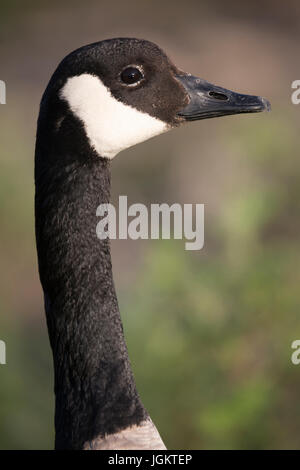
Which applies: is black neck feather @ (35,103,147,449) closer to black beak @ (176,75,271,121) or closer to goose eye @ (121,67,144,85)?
goose eye @ (121,67,144,85)

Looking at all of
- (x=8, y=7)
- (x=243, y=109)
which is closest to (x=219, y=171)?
(x=243, y=109)

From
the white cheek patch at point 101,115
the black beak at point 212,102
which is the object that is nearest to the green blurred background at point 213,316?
the black beak at point 212,102

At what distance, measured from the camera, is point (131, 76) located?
231 centimetres

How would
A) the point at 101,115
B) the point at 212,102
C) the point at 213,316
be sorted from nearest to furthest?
the point at 101,115, the point at 212,102, the point at 213,316

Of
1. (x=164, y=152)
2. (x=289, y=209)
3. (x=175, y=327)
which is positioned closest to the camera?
(x=175, y=327)

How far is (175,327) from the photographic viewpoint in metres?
3.51

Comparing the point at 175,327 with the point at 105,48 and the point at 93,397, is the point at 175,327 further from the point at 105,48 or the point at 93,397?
the point at 105,48

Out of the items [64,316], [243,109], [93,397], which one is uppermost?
[243,109]

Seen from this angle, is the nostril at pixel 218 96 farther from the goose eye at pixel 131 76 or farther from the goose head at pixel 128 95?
the goose eye at pixel 131 76

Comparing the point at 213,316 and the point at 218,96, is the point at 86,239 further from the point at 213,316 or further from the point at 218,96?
the point at 213,316

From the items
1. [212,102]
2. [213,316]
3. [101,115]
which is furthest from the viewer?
[213,316]

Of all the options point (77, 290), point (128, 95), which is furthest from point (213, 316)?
point (128, 95)

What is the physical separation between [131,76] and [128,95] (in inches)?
2.4

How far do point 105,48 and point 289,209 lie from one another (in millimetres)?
1856
